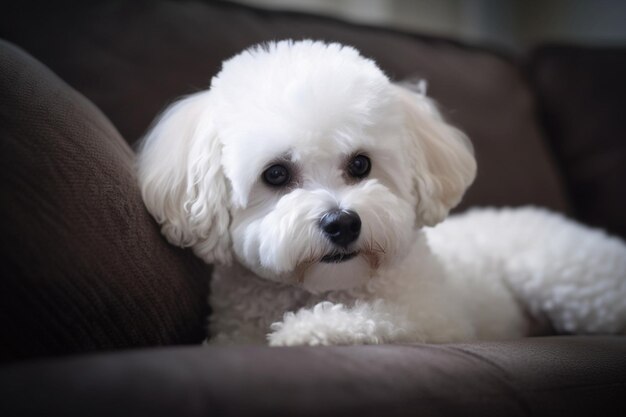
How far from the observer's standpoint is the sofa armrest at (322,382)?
602mm

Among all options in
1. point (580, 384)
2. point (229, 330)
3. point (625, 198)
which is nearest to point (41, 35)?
point (229, 330)

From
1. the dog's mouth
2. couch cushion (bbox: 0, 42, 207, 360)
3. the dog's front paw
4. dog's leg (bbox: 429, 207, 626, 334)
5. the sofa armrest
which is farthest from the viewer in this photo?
dog's leg (bbox: 429, 207, 626, 334)

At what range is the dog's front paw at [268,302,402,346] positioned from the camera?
91 cm

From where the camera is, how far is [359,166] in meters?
1.10

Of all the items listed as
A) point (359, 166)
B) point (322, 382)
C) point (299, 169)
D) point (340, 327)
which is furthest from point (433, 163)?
point (322, 382)

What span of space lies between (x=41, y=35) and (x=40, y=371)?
110cm

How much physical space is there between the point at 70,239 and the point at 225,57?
0.91m

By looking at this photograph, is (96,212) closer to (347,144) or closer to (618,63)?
(347,144)

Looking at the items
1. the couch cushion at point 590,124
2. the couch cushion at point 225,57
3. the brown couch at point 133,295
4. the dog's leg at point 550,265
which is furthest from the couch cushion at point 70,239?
the couch cushion at point 590,124

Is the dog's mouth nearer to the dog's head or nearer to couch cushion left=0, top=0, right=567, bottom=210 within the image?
the dog's head

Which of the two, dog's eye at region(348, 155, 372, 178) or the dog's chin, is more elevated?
dog's eye at region(348, 155, 372, 178)

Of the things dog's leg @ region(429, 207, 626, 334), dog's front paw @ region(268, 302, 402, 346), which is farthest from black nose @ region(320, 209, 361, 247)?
dog's leg @ region(429, 207, 626, 334)

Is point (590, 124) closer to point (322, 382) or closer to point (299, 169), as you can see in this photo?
point (299, 169)

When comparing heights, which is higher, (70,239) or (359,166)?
(359,166)
